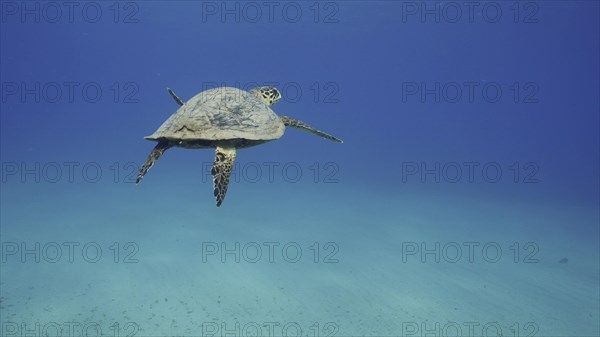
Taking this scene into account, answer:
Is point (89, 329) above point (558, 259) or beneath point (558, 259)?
above

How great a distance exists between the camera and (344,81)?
400 feet

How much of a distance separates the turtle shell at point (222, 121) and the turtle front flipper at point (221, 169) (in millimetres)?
254

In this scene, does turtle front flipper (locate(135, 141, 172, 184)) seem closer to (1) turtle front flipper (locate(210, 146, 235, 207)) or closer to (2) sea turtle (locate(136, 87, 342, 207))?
(2) sea turtle (locate(136, 87, 342, 207))

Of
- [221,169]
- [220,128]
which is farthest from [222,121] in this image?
[221,169]

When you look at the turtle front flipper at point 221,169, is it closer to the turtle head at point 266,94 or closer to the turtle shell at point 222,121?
the turtle shell at point 222,121

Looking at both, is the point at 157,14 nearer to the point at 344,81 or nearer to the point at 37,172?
the point at 37,172

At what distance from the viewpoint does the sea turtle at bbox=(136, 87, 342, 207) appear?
446 cm

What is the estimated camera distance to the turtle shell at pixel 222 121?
4.55m

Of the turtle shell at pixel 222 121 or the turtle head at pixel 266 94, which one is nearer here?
the turtle shell at pixel 222 121

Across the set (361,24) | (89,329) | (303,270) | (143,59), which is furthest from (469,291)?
(143,59)

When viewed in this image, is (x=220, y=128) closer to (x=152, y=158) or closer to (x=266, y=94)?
(x=152, y=158)

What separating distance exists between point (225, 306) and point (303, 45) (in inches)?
2794

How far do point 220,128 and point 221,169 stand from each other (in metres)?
0.53

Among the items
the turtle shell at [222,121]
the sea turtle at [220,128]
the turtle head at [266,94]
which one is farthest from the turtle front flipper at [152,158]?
the turtle head at [266,94]
